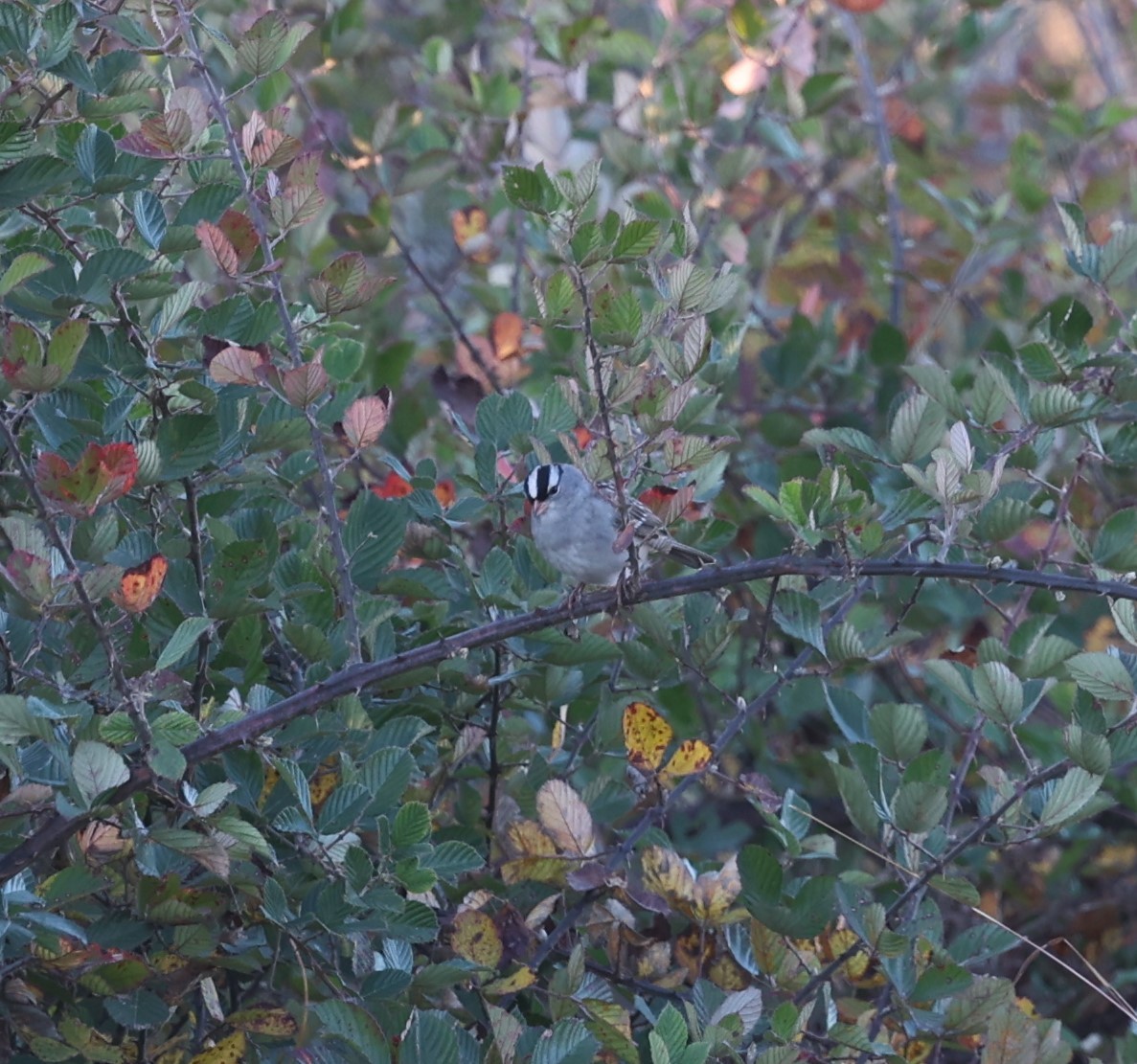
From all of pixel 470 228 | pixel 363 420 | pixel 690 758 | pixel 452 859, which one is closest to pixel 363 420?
pixel 363 420

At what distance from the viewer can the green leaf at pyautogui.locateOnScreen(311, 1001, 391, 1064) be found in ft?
6.26

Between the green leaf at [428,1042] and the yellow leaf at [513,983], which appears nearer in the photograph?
the green leaf at [428,1042]

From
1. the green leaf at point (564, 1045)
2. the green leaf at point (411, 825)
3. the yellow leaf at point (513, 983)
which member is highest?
the green leaf at point (411, 825)

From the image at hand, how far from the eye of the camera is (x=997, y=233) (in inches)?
164

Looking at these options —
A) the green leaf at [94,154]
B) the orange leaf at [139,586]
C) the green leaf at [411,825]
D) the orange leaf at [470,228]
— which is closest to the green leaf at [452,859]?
the green leaf at [411,825]

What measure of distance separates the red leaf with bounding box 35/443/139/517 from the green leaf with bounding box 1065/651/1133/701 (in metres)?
1.35

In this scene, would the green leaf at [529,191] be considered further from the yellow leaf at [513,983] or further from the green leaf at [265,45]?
the yellow leaf at [513,983]

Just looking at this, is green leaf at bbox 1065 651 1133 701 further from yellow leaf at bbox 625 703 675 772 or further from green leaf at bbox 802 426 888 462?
yellow leaf at bbox 625 703 675 772

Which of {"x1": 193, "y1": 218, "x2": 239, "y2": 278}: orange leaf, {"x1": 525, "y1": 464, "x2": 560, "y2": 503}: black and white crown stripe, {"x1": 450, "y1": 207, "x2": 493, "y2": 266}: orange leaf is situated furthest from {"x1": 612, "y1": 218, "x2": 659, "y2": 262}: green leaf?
{"x1": 450, "y1": 207, "x2": 493, "y2": 266}: orange leaf

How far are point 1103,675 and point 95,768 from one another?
1385 mm

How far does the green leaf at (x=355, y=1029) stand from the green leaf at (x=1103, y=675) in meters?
1.10

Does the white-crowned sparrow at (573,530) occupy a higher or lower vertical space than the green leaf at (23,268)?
lower

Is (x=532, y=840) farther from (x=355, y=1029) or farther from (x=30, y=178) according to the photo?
(x=30, y=178)

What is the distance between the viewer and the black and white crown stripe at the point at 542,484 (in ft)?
10.6
